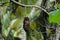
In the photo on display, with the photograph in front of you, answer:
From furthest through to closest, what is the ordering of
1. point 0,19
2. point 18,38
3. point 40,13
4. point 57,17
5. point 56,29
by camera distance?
point 0,19, point 18,38, point 40,13, point 56,29, point 57,17

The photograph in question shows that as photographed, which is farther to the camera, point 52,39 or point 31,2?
point 31,2

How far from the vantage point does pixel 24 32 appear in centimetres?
163

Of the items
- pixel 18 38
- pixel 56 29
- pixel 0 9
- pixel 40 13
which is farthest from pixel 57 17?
pixel 0 9

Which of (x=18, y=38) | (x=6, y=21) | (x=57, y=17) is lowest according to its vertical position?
(x=18, y=38)

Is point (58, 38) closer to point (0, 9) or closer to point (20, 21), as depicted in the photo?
point (20, 21)

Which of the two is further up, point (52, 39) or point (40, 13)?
point (40, 13)

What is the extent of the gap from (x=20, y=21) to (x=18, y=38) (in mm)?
148

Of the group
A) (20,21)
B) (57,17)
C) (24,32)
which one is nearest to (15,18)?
(20,21)

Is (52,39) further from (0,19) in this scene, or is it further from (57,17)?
(57,17)

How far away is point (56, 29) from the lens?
1.45m

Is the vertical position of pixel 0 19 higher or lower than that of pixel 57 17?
lower

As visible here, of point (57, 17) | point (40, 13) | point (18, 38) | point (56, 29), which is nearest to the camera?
point (57, 17)

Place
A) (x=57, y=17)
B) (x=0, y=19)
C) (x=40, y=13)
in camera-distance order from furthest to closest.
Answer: (x=0, y=19)
(x=40, y=13)
(x=57, y=17)

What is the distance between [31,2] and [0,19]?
0.43 m
